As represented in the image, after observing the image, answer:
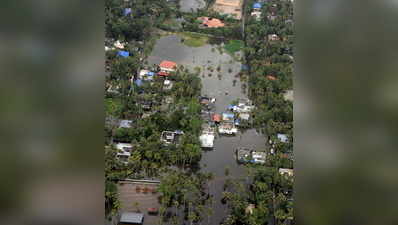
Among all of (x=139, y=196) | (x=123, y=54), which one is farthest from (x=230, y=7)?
(x=139, y=196)

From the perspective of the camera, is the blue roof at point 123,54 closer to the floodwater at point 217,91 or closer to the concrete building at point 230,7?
the floodwater at point 217,91

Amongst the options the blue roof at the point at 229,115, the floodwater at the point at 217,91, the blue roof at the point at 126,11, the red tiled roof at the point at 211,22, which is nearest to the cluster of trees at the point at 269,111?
the floodwater at the point at 217,91

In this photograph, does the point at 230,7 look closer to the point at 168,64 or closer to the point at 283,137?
the point at 168,64

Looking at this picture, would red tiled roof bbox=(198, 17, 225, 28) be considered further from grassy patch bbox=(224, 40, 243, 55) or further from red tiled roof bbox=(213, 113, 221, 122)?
red tiled roof bbox=(213, 113, 221, 122)
